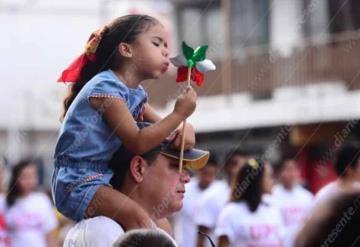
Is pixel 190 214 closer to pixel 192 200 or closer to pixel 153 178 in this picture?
pixel 192 200

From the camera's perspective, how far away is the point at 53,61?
29.0 metres

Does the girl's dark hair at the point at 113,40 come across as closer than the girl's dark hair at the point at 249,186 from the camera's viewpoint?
Yes

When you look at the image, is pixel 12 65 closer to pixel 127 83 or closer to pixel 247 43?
pixel 247 43

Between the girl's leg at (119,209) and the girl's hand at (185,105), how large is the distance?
1.14 ft

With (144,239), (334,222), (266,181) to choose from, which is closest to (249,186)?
(266,181)

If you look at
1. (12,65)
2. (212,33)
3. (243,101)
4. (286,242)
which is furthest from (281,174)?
(12,65)

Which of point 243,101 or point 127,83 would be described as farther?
point 243,101

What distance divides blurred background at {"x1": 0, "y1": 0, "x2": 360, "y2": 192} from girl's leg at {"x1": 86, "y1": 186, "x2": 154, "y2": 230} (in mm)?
14264

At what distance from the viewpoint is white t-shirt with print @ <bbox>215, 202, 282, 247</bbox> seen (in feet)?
30.3

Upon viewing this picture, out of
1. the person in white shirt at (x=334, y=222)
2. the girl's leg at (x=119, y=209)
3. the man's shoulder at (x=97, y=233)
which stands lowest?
Answer: the man's shoulder at (x=97, y=233)

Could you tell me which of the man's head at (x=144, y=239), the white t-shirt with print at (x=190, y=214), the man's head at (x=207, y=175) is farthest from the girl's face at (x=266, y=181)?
the man's head at (x=144, y=239)

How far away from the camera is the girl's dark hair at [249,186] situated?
9336 millimetres

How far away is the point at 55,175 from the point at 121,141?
284mm

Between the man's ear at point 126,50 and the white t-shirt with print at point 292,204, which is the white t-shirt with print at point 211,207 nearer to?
Result: the white t-shirt with print at point 292,204
